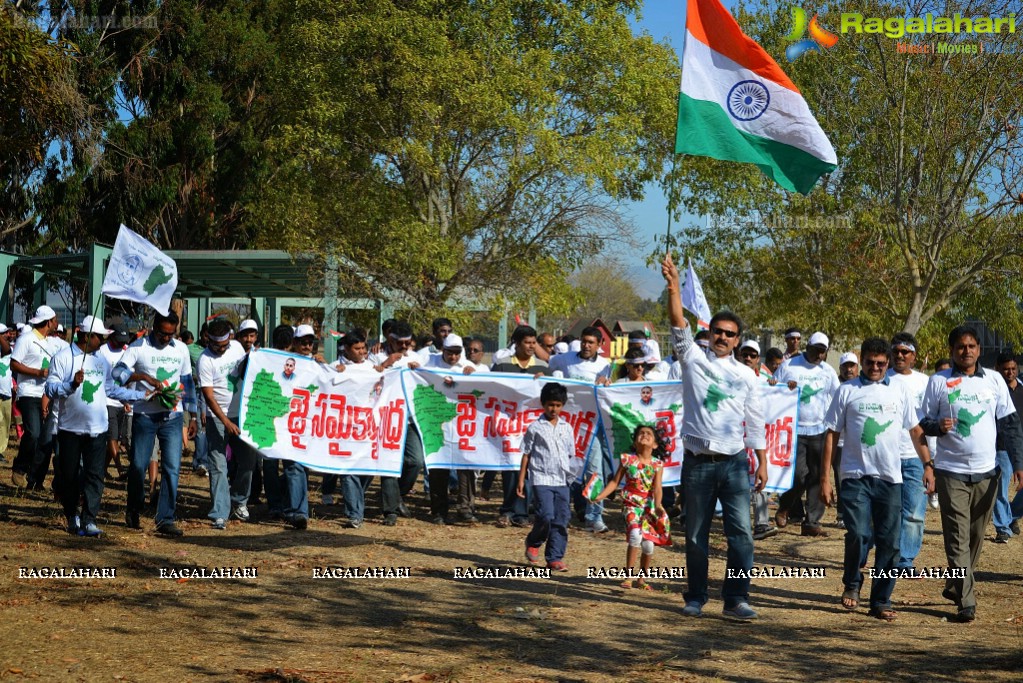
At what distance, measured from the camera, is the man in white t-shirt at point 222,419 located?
1112cm

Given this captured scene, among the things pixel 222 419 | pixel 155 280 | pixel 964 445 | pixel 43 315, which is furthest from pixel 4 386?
pixel 964 445

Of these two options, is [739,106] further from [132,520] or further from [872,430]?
[132,520]

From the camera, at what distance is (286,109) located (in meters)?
26.6

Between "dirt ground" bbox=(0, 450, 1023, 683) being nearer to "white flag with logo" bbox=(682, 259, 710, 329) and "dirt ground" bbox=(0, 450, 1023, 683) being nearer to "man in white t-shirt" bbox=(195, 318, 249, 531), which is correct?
"man in white t-shirt" bbox=(195, 318, 249, 531)

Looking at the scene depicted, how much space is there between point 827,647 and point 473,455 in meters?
5.14

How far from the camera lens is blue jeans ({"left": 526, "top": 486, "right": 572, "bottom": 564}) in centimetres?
959

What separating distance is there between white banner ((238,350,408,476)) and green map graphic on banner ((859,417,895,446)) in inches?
192

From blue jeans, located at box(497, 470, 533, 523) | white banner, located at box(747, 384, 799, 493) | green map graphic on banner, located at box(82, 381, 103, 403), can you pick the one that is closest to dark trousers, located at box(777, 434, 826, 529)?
white banner, located at box(747, 384, 799, 493)

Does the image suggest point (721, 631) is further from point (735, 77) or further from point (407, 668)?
point (735, 77)

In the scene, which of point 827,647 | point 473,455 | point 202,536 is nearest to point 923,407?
point 827,647

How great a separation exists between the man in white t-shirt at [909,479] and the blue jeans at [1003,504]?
2940 millimetres

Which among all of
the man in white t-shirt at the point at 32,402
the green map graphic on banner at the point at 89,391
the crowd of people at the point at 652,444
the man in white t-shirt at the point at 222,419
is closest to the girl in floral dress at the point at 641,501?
the crowd of people at the point at 652,444

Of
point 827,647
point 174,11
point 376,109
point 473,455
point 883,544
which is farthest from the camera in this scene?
point 174,11

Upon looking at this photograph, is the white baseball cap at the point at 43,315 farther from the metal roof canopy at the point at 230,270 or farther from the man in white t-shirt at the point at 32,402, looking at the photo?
the metal roof canopy at the point at 230,270
